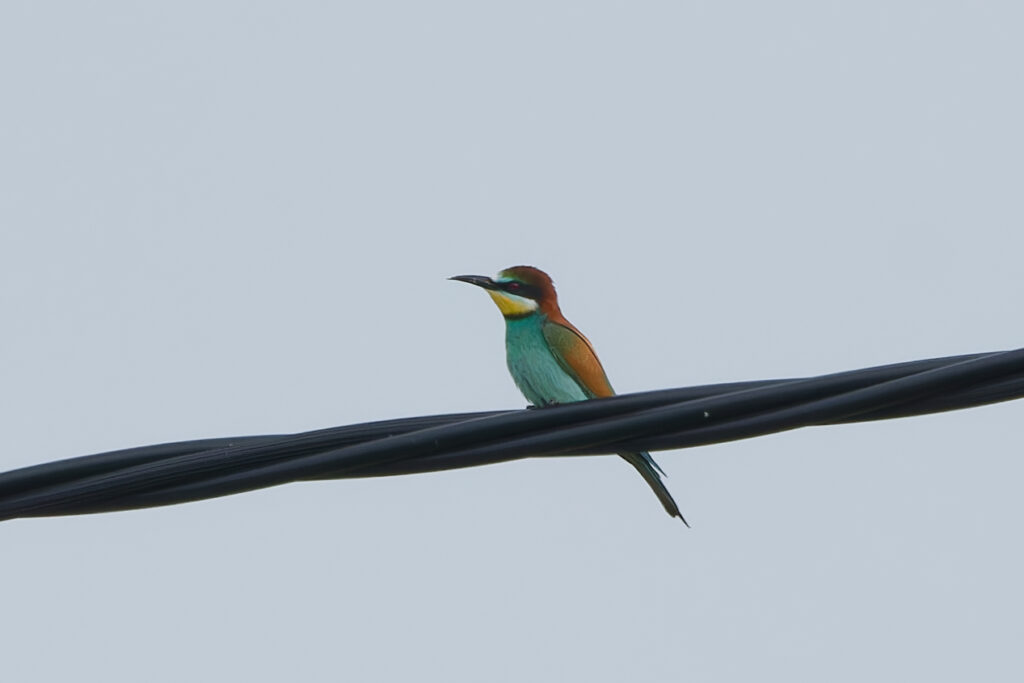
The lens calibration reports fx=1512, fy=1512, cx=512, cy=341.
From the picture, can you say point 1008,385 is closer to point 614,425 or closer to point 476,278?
point 614,425

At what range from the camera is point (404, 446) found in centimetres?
340

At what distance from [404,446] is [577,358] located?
354 cm

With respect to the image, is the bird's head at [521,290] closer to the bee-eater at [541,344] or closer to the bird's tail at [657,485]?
the bee-eater at [541,344]

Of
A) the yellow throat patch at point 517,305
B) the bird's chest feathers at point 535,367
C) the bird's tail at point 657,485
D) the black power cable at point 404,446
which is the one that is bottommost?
the black power cable at point 404,446

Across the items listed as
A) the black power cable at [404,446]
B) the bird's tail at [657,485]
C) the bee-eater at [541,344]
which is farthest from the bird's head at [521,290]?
the black power cable at [404,446]

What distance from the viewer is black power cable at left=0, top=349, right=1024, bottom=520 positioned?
3318 millimetres

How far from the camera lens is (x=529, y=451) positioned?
11.2ft

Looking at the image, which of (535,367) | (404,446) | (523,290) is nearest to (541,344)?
(535,367)

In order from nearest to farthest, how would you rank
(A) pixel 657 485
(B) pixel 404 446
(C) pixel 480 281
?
(B) pixel 404 446
(A) pixel 657 485
(C) pixel 480 281

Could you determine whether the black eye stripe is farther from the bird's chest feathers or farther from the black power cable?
the black power cable

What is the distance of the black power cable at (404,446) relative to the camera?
10.9 feet

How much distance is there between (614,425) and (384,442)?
52 centimetres

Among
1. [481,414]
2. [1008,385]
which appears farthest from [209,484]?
[1008,385]

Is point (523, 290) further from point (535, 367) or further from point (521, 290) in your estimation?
point (535, 367)
